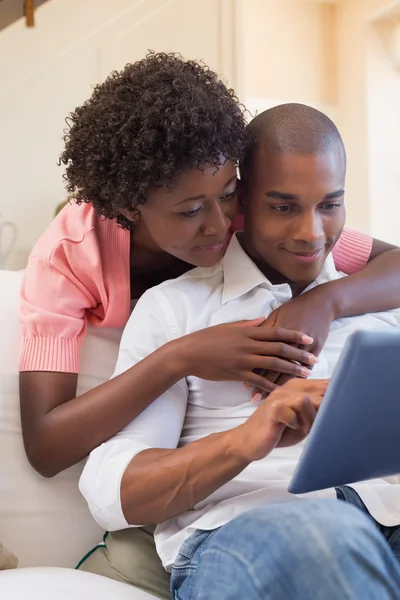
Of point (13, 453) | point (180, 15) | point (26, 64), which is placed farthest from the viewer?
point (180, 15)

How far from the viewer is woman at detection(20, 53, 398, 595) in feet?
3.18

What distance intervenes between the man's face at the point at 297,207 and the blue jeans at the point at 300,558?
417 millimetres

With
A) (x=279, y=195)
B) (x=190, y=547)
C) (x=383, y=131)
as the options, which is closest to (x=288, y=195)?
(x=279, y=195)

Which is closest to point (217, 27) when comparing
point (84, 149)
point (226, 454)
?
point (84, 149)

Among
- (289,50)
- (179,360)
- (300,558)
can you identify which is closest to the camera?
(300,558)

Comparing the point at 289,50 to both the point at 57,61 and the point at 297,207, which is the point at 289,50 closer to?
the point at 57,61

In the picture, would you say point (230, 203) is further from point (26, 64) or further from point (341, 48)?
point (341, 48)

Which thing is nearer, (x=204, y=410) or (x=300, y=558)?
(x=300, y=558)

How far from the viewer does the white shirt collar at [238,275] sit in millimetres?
1068

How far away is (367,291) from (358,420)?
462 mm

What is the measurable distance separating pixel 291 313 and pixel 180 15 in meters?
2.16

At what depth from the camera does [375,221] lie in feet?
11.0

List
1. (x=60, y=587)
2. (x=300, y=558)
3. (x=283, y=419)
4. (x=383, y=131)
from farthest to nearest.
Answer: (x=383, y=131) → (x=60, y=587) → (x=283, y=419) → (x=300, y=558)

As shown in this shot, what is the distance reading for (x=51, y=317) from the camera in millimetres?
1128
